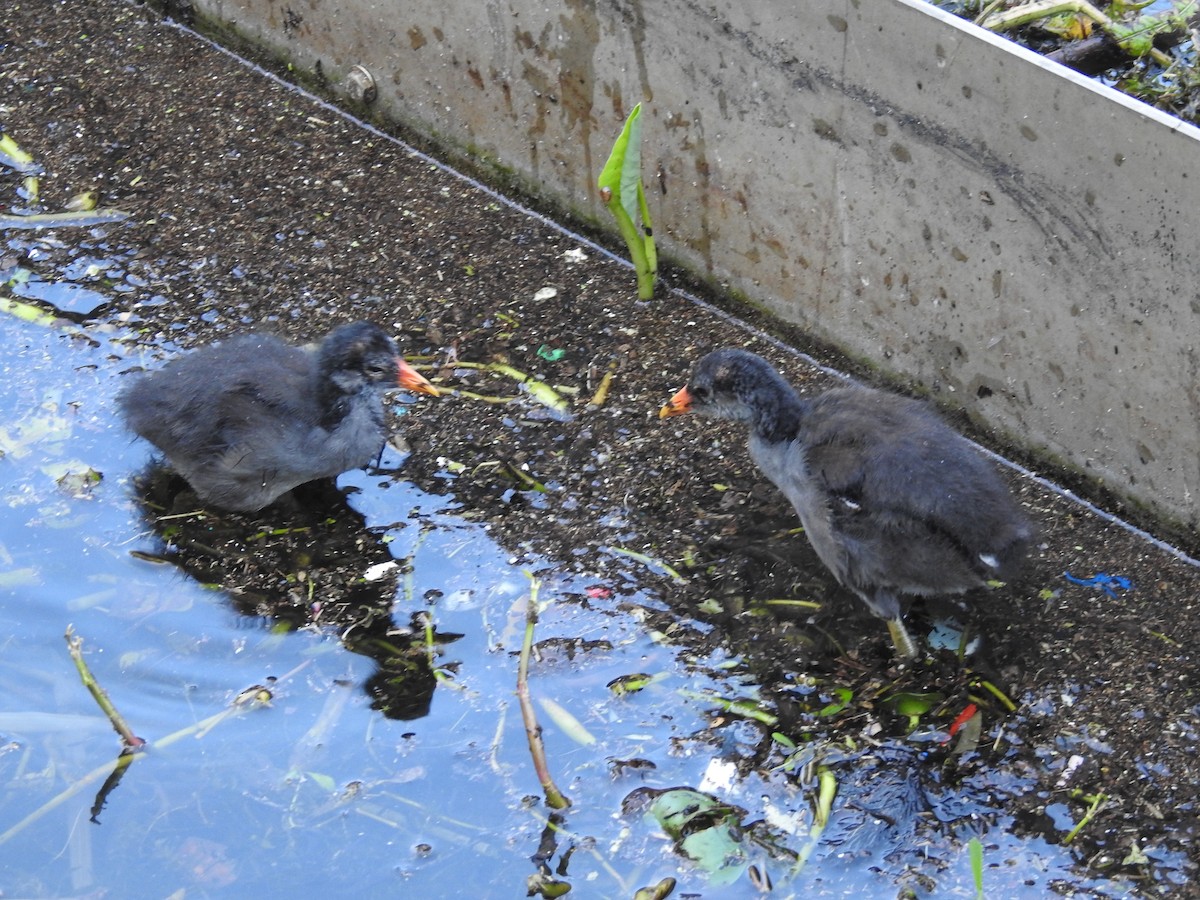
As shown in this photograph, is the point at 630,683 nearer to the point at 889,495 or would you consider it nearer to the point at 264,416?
the point at 889,495

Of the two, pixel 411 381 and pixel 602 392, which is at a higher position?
pixel 411 381

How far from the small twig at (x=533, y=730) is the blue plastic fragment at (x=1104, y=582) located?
1.54m

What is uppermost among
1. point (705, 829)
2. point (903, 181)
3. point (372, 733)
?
point (903, 181)

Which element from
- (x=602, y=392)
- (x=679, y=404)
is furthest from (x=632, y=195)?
(x=679, y=404)

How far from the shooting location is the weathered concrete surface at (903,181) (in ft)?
13.0

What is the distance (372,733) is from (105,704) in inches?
26.6

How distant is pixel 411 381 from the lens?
4418mm

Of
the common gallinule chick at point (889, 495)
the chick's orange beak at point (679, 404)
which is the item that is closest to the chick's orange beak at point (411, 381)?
the chick's orange beak at point (679, 404)

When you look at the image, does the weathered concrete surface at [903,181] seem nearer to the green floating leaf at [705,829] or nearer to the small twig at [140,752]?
the green floating leaf at [705,829]

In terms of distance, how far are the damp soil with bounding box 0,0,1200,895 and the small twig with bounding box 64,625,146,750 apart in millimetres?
531

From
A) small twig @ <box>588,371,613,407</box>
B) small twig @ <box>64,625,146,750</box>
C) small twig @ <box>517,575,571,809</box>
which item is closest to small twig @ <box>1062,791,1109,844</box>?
small twig @ <box>517,575,571,809</box>

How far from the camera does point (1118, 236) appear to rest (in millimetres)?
3963

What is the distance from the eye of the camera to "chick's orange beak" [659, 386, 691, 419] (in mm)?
4395

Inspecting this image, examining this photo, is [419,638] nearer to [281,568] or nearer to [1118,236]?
[281,568]
